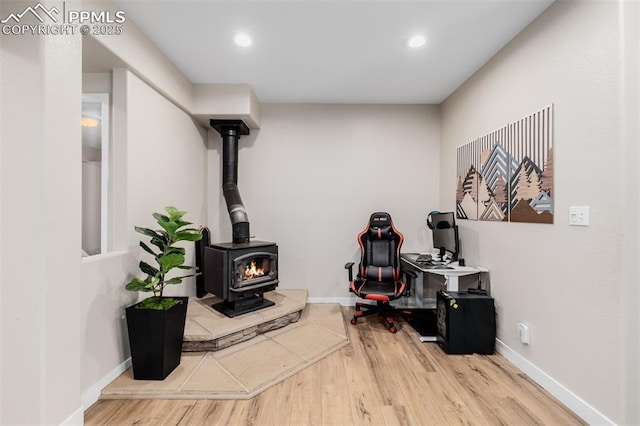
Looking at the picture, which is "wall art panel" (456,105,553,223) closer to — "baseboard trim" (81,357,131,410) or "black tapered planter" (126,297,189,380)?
"black tapered planter" (126,297,189,380)

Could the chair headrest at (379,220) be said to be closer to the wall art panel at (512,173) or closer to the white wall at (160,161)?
the wall art panel at (512,173)

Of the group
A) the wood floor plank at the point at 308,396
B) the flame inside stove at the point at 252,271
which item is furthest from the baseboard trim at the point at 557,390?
the flame inside stove at the point at 252,271

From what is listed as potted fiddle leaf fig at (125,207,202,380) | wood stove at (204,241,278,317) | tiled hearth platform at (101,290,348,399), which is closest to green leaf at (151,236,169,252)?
potted fiddle leaf fig at (125,207,202,380)

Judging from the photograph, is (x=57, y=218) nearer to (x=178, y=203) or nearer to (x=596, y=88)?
(x=178, y=203)

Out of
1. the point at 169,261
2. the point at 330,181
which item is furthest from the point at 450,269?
the point at 169,261

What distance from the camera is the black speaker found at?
243 cm

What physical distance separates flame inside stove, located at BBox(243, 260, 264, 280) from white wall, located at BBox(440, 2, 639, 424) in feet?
7.90

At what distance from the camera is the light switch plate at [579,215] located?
1.65 m

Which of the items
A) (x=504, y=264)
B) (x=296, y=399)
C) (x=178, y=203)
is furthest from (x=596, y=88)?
(x=178, y=203)

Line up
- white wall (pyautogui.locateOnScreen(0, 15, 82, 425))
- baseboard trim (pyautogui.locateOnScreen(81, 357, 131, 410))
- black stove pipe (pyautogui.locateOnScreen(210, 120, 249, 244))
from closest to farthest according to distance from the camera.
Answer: white wall (pyautogui.locateOnScreen(0, 15, 82, 425))
baseboard trim (pyautogui.locateOnScreen(81, 357, 131, 410))
black stove pipe (pyautogui.locateOnScreen(210, 120, 249, 244))

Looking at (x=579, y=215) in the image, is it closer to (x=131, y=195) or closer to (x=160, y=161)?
(x=131, y=195)

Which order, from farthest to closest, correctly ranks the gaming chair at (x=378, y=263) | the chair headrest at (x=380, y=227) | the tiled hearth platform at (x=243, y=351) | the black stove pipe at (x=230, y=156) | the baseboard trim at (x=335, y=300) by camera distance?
the baseboard trim at (x=335, y=300), the chair headrest at (x=380, y=227), the black stove pipe at (x=230, y=156), the gaming chair at (x=378, y=263), the tiled hearth platform at (x=243, y=351)

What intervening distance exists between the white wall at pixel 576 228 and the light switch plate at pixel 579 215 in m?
0.03

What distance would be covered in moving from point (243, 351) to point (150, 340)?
78 centimetres
